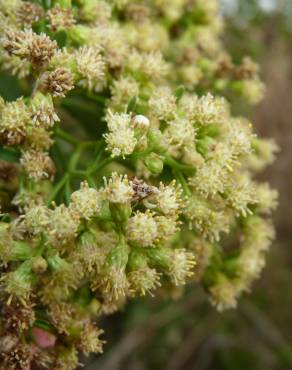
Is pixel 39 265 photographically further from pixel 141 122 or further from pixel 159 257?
pixel 141 122

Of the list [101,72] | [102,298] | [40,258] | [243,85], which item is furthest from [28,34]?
[243,85]

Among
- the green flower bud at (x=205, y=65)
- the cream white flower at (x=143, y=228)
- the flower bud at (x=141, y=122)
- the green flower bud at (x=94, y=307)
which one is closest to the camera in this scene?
the cream white flower at (x=143, y=228)

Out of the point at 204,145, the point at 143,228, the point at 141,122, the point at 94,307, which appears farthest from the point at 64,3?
the point at 94,307

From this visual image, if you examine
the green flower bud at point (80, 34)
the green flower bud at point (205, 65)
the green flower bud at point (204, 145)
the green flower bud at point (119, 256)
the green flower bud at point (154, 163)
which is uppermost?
the green flower bud at point (205, 65)

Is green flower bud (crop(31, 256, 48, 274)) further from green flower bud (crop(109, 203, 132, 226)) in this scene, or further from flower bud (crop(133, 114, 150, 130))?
flower bud (crop(133, 114, 150, 130))

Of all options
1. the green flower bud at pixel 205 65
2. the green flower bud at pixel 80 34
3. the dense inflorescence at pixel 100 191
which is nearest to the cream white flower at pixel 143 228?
the dense inflorescence at pixel 100 191

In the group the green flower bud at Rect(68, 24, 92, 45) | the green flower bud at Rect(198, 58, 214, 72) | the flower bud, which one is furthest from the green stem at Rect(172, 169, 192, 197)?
the green flower bud at Rect(198, 58, 214, 72)

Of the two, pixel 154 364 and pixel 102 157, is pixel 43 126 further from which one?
pixel 154 364

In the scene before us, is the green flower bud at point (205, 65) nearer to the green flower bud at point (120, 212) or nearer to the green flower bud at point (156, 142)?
the green flower bud at point (156, 142)
